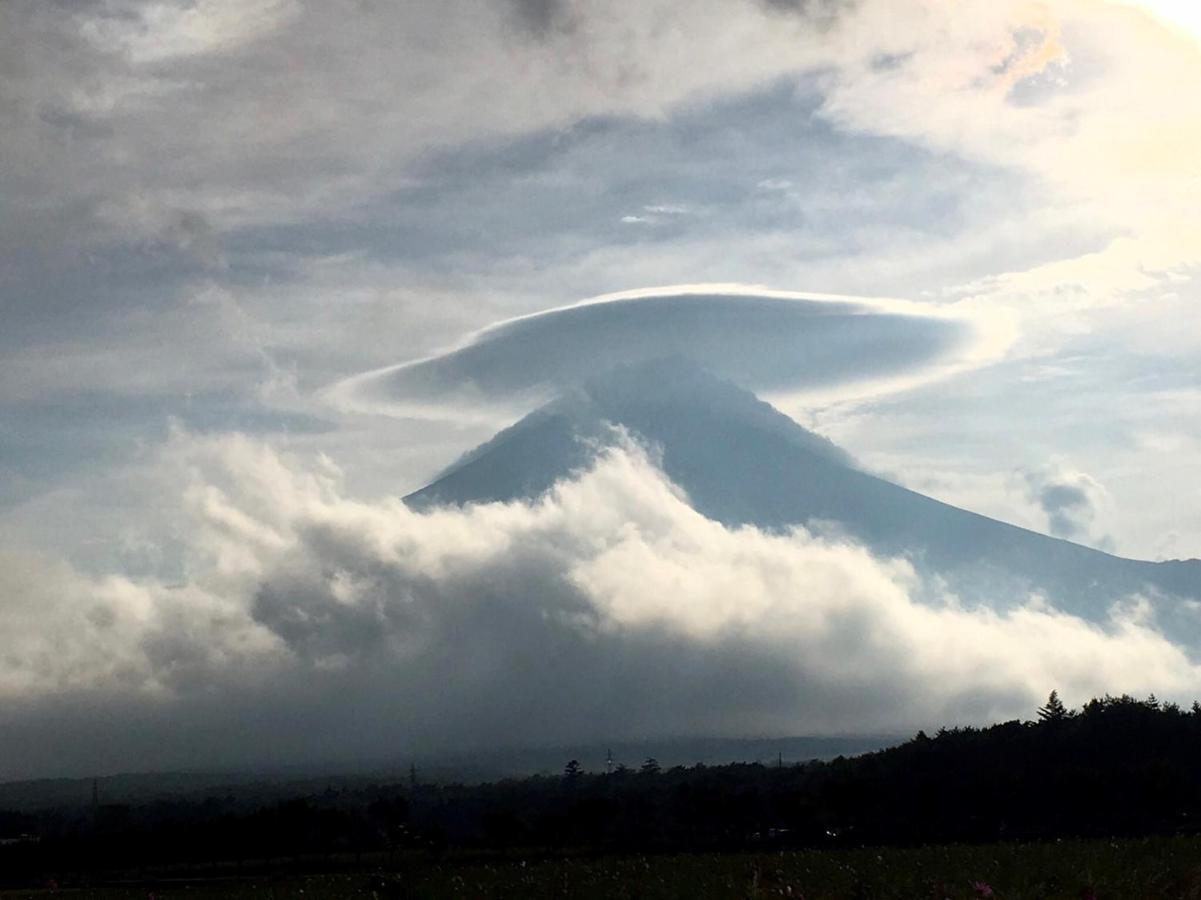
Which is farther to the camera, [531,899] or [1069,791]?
[1069,791]

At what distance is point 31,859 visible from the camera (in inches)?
4564

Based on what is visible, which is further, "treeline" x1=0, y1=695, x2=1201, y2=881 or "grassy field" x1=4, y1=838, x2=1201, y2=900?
"treeline" x1=0, y1=695, x2=1201, y2=881

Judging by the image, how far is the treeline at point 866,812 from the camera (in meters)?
101

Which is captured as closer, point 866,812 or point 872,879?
Result: point 872,879

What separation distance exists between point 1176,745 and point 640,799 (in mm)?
53317

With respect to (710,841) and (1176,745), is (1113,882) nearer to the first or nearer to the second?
(710,841)

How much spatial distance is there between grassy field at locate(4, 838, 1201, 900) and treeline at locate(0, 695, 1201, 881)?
1857 inches

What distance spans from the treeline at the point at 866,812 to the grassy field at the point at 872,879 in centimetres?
4716

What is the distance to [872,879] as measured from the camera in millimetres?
35250

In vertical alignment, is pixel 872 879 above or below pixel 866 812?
above

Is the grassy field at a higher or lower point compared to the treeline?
higher

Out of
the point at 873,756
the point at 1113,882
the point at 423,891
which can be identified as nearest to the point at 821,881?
the point at 1113,882

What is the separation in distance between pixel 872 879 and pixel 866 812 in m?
82.4

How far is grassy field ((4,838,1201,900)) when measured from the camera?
94.8 ft
